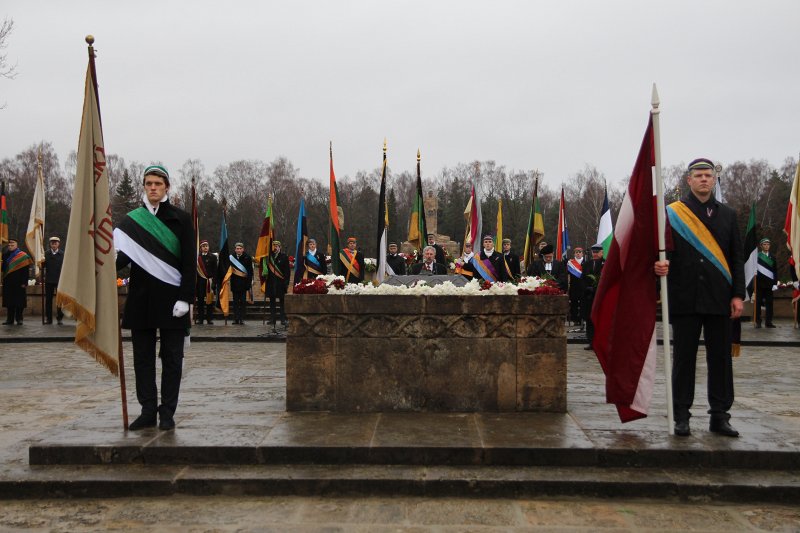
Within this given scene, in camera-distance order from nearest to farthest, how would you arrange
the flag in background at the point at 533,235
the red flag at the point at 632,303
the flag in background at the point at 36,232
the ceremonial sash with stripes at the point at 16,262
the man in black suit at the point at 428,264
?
the red flag at the point at 632,303 → the man in black suit at the point at 428,264 → the flag in background at the point at 533,235 → the ceremonial sash with stripes at the point at 16,262 → the flag in background at the point at 36,232

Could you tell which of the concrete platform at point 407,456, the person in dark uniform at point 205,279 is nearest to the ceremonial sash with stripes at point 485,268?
the person in dark uniform at point 205,279

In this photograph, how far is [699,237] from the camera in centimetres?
534

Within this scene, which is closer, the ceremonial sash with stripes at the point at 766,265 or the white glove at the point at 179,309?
the white glove at the point at 179,309

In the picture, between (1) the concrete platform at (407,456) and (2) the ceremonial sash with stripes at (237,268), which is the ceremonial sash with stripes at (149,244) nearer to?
(1) the concrete platform at (407,456)

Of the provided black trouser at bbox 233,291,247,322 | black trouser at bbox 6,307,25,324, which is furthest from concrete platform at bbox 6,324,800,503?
black trouser at bbox 6,307,25,324

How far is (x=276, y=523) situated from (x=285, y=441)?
1021mm

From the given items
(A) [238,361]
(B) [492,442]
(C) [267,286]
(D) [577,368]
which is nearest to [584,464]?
(B) [492,442]

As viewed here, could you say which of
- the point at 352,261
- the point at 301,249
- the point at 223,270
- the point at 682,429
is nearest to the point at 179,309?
the point at 682,429

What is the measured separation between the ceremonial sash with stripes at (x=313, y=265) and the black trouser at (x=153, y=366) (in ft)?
34.9

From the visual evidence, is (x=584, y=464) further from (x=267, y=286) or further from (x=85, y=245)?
(x=267, y=286)

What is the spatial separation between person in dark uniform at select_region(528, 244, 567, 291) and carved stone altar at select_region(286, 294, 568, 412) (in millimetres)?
9697

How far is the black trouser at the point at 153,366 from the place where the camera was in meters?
5.49

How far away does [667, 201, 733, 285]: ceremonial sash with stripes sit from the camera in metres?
5.30

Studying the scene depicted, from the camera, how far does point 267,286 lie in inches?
660
